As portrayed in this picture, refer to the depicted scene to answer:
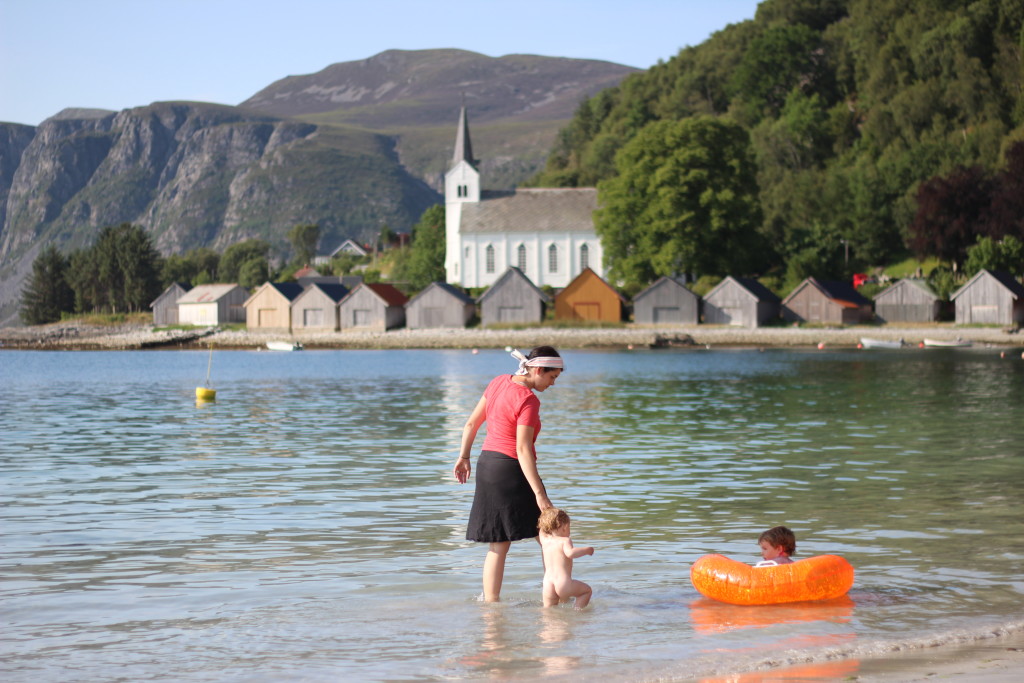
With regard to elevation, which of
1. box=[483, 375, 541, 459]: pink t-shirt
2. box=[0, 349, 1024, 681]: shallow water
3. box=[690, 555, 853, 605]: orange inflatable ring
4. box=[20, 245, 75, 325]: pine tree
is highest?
box=[20, 245, 75, 325]: pine tree

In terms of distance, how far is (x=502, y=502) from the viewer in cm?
1054

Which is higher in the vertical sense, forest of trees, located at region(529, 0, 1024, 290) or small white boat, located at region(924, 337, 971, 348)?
forest of trees, located at region(529, 0, 1024, 290)

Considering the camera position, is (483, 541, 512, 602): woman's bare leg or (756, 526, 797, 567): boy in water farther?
(756, 526, 797, 567): boy in water

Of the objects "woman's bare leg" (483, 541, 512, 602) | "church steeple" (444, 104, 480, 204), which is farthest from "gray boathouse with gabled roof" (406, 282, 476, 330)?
"woman's bare leg" (483, 541, 512, 602)

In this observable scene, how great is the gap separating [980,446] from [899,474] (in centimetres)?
541

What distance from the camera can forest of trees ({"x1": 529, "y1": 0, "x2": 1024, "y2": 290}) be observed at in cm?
10494

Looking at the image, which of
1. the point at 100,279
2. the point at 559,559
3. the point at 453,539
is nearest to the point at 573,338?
the point at 453,539

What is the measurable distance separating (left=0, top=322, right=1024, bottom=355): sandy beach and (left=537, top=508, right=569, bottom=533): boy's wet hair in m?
76.1

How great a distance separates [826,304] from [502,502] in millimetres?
95609

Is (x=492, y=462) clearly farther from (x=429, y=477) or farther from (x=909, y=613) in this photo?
(x=429, y=477)

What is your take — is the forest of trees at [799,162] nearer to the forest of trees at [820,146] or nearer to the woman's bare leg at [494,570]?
the forest of trees at [820,146]

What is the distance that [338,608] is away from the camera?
1120 centimetres

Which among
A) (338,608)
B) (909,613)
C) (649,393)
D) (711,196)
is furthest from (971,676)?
(711,196)

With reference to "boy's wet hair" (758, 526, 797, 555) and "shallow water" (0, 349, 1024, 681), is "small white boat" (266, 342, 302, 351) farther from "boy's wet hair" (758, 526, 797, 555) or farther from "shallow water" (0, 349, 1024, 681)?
"boy's wet hair" (758, 526, 797, 555)
